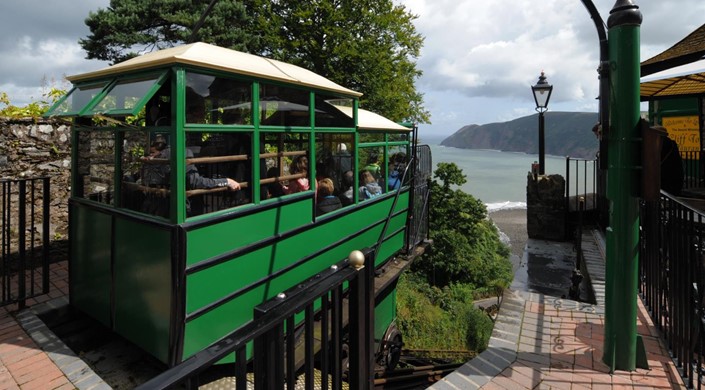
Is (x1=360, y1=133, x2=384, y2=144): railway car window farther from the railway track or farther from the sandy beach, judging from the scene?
the sandy beach

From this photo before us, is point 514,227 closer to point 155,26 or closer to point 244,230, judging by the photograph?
point 155,26

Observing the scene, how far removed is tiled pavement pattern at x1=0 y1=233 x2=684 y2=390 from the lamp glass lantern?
676cm

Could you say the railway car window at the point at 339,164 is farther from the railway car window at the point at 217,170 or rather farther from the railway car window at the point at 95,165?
the railway car window at the point at 95,165

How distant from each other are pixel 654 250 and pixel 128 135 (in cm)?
464

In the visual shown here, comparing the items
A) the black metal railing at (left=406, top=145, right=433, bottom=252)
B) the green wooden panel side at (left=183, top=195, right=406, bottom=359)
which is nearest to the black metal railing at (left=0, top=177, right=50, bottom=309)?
the green wooden panel side at (left=183, top=195, right=406, bottom=359)

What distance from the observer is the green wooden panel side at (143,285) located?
339cm

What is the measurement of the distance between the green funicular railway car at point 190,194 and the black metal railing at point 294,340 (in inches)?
67.6

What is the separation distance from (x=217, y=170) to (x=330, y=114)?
1.66 meters

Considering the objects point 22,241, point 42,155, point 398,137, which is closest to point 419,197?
point 398,137

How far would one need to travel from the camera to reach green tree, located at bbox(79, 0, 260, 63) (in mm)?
15820

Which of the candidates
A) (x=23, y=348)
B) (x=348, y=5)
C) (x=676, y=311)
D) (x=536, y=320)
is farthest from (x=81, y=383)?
(x=348, y=5)

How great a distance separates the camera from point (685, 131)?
35.6 ft

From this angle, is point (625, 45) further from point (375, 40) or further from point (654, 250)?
point (375, 40)

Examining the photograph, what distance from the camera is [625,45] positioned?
10.6 feet
